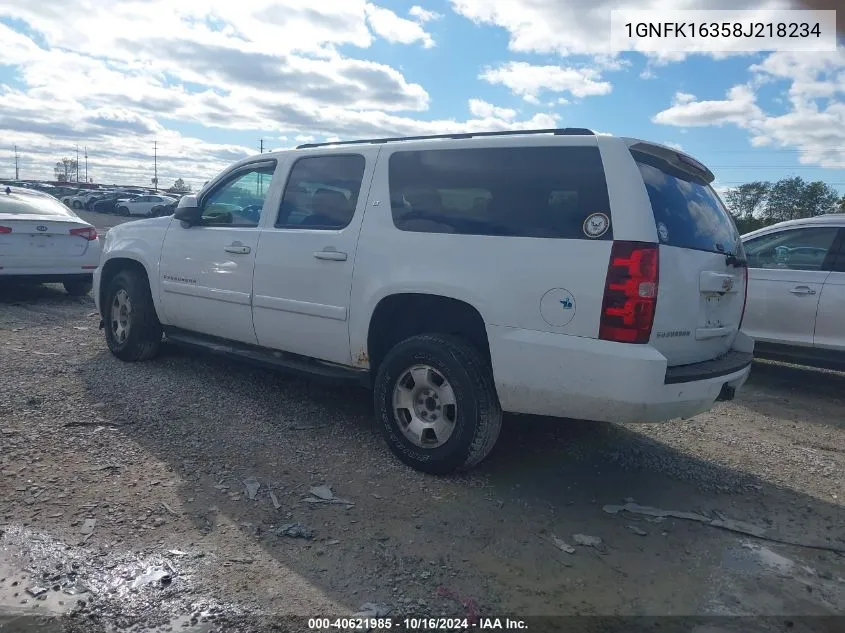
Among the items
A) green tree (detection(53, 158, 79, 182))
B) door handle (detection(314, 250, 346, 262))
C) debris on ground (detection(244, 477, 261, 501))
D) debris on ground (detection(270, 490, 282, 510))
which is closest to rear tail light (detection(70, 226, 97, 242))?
door handle (detection(314, 250, 346, 262))

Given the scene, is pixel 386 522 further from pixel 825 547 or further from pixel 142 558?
pixel 825 547

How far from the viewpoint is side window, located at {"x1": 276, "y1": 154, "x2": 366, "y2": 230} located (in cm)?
455

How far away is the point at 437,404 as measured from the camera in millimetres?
4004

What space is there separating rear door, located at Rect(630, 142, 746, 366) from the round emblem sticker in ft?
0.87

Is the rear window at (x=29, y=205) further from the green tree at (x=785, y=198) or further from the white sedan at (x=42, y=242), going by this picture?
the green tree at (x=785, y=198)

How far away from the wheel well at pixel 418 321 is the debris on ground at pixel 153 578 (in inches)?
73.1

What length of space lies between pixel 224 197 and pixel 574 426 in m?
3.30

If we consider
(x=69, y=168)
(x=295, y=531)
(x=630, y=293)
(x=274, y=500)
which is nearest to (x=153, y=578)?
(x=295, y=531)

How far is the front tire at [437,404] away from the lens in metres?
3.77

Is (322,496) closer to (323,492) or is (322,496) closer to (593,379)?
(323,492)

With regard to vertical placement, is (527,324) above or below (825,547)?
above

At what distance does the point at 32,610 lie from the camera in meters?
2.64

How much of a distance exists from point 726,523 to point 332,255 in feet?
9.17

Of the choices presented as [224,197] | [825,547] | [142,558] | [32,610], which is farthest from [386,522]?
[224,197]
